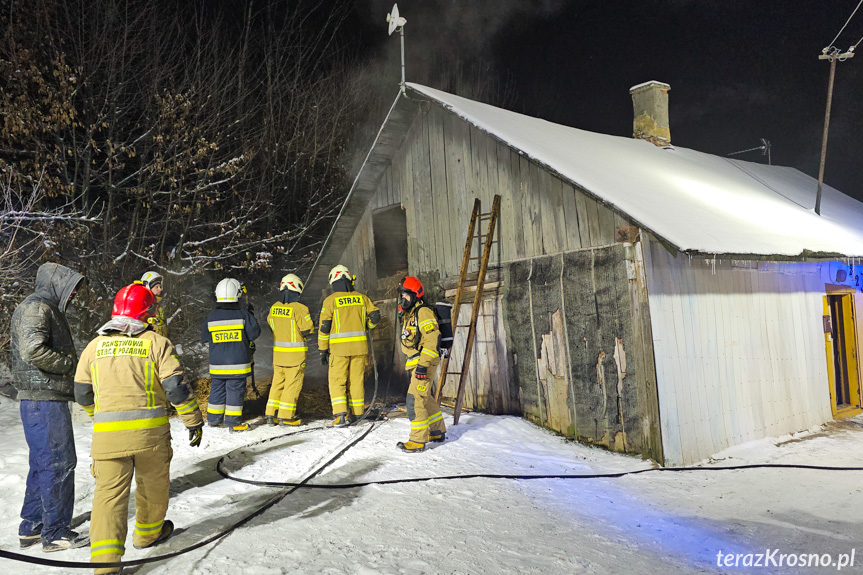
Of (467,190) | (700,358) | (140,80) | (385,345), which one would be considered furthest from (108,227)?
(700,358)

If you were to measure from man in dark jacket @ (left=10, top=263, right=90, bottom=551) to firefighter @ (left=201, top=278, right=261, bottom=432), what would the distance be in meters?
3.21

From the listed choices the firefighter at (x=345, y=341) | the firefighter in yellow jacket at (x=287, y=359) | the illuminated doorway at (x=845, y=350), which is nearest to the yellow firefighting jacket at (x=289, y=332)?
the firefighter in yellow jacket at (x=287, y=359)

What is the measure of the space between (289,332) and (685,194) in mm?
6481

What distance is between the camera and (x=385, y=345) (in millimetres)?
10750

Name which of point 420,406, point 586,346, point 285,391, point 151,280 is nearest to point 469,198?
point 586,346

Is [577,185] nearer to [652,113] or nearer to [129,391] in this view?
[129,391]

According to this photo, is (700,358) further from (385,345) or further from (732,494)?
(385,345)

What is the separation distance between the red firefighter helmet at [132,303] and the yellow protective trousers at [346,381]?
4.06 metres

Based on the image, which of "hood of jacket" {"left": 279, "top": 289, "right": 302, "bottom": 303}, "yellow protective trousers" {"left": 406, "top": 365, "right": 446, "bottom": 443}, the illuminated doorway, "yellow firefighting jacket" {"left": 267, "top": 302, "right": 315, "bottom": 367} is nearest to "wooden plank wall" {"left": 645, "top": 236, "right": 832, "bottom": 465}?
the illuminated doorway

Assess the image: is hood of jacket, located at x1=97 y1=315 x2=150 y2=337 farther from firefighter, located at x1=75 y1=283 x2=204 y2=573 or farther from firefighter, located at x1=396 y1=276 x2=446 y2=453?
firefighter, located at x1=396 y1=276 x2=446 y2=453

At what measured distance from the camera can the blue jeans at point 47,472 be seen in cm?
396

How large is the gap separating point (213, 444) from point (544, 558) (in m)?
4.59

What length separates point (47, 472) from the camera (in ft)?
13.1

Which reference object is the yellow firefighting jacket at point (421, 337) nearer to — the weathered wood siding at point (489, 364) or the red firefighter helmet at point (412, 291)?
the red firefighter helmet at point (412, 291)
